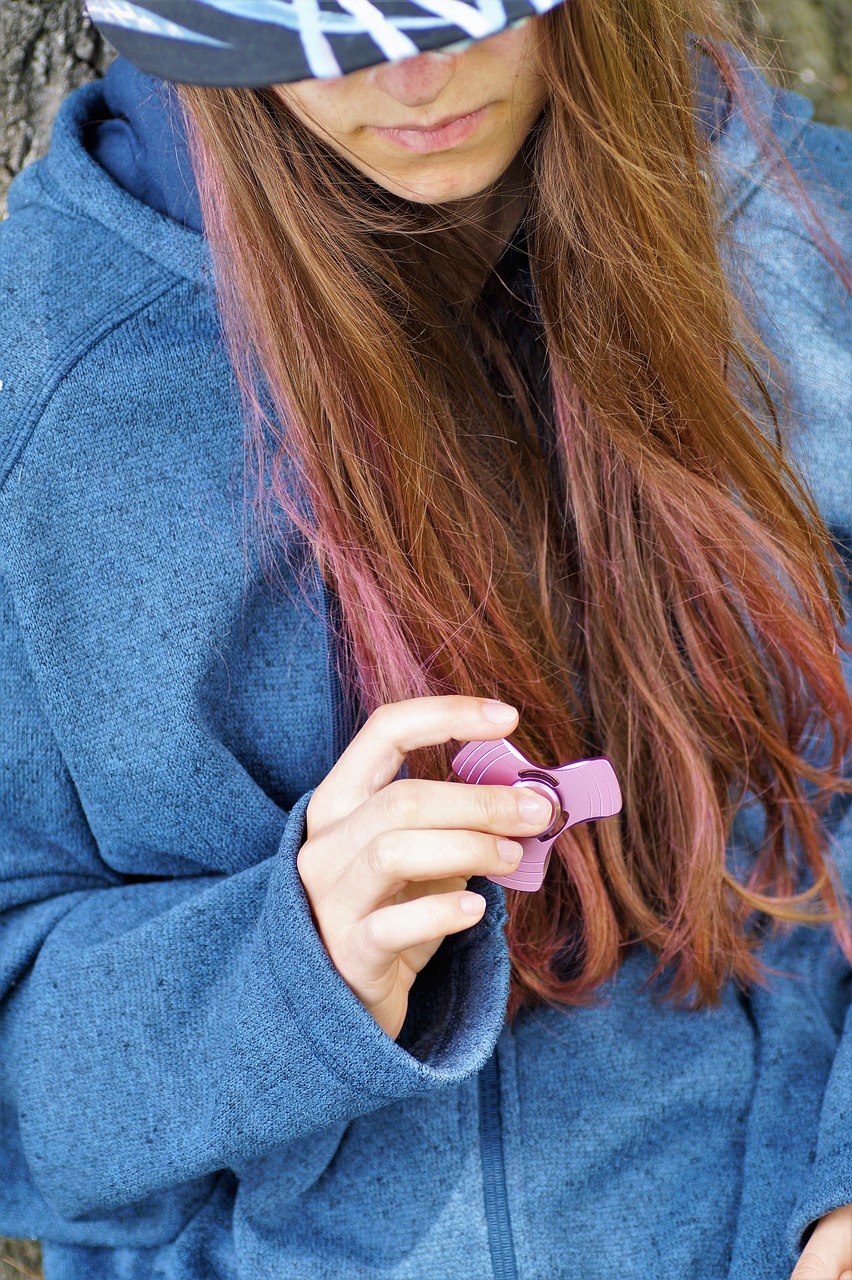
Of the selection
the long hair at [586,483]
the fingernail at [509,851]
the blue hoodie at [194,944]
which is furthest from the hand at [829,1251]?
the fingernail at [509,851]

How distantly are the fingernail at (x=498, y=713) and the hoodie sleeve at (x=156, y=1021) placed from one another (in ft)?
0.68

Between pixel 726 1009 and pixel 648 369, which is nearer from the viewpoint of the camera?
pixel 648 369

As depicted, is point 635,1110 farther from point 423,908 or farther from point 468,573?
point 468,573

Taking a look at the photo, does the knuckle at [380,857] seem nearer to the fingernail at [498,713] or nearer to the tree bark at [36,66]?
the fingernail at [498,713]

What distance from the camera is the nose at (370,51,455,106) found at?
0.83 meters

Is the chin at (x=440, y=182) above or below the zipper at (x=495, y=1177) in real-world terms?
above

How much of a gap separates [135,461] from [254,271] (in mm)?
217

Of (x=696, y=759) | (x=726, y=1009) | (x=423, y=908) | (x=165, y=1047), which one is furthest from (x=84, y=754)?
(x=726, y=1009)

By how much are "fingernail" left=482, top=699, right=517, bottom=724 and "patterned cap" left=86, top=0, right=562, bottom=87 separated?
1.43 feet

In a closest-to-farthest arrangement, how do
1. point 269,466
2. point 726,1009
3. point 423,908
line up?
1. point 423,908
2. point 269,466
3. point 726,1009

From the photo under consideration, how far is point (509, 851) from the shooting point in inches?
34.0

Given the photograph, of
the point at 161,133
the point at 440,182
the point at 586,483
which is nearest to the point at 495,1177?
the point at 586,483

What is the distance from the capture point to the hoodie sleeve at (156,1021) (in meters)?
0.95

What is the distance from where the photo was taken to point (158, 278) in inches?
42.2
